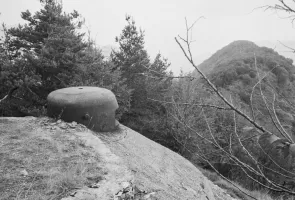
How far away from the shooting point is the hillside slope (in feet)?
9.99

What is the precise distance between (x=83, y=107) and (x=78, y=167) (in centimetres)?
239

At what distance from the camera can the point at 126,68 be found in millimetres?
12820

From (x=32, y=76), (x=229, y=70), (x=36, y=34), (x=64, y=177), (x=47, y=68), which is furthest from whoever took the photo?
(x=229, y=70)

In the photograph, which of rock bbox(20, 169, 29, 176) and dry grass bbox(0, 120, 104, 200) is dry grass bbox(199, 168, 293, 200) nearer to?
dry grass bbox(0, 120, 104, 200)

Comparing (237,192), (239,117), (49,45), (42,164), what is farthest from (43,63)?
(237,192)

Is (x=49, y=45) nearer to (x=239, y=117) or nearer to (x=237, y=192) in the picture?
(x=239, y=117)

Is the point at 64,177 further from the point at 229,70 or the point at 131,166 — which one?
the point at 229,70

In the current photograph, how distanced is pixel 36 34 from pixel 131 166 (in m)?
7.78

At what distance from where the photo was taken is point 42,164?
3.64 metres

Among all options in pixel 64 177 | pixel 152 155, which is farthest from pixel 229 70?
pixel 64 177

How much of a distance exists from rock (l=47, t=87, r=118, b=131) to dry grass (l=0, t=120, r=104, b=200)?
783 mm

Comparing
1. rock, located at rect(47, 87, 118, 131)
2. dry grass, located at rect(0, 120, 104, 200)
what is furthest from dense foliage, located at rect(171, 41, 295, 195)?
rock, located at rect(47, 87, 118, 131)

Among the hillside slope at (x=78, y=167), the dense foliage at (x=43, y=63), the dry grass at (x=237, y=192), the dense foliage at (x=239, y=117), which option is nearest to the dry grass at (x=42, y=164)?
the hillside slope at (x=78, y=167)

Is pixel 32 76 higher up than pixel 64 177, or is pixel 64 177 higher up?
pixel 32 76
